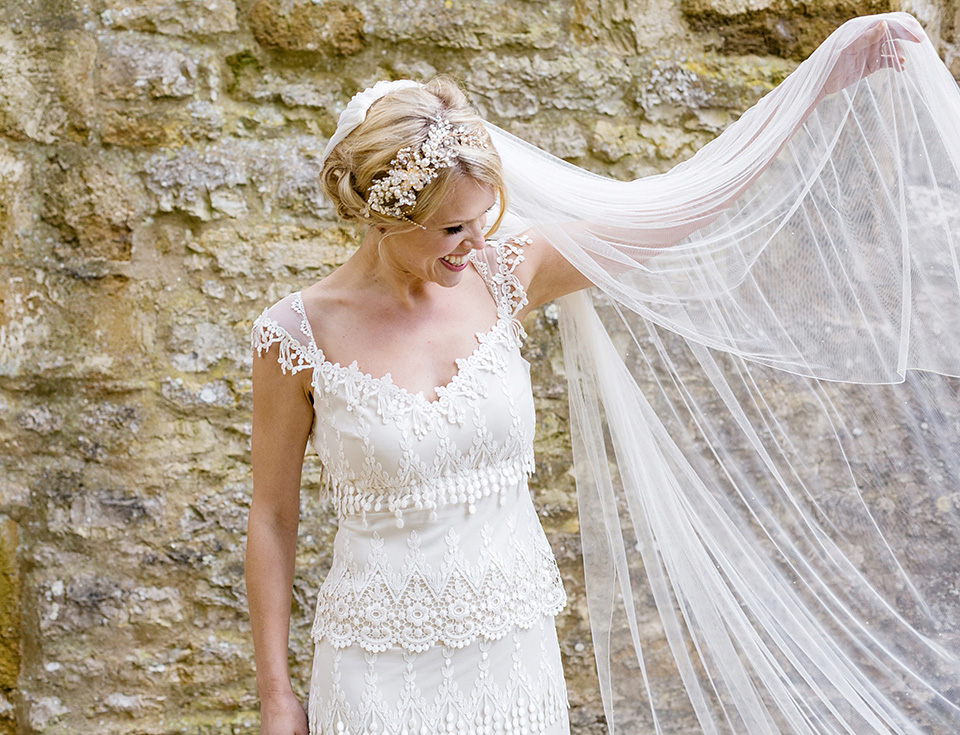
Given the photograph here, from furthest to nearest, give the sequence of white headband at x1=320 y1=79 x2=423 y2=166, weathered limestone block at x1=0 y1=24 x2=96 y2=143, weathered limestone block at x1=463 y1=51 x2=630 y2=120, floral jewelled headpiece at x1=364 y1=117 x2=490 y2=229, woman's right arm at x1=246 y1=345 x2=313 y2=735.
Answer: weathered limestone block at x1=463 y1=51 x2=630 y2=120 → weathered limestone block at x1=0 y1=24 x2=96 y2=143 → woman's right arm at x1=246 y1=345 x2=313 y2=735 → white headband at x1=320 y1=79 x2=423 y2=166 → floral jewelled headpiece at x1=364 y1=117 x2=490 y2=229

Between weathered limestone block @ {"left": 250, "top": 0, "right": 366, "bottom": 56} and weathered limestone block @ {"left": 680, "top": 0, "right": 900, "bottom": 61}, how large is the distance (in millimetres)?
1006

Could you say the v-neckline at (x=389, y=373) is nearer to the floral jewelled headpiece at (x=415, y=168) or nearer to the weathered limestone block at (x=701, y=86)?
the floral jewelled headpiece at (x=415, y=168)

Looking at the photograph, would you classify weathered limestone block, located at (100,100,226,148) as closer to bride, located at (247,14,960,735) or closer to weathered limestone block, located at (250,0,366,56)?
weathered limestone block, located at (250,0,366,56)

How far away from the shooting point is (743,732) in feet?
5.72

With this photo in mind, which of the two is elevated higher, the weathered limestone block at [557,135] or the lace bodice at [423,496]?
the weathered limestone block at [557,135]

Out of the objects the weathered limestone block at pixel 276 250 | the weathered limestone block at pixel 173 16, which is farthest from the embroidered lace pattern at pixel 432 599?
the weathered limestone block at pixel 173 16

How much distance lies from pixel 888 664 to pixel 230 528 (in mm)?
1652

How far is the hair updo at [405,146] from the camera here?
5.04ft

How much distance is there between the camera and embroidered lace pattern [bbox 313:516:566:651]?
1652mm

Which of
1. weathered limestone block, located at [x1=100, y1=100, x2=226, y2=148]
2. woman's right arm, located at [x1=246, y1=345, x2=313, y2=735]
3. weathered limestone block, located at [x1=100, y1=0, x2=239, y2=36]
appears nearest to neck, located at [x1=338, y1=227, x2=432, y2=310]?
woman's right arm, located at [x1=246, y1=345, x2=313, y2=735]

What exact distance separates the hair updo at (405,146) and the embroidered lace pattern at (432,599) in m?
0.59

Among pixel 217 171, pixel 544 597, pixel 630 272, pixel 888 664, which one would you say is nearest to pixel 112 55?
pixel 217 171

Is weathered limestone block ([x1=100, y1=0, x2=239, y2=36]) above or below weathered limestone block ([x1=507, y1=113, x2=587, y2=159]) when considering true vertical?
above

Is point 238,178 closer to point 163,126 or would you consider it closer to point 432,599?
point 163,126
